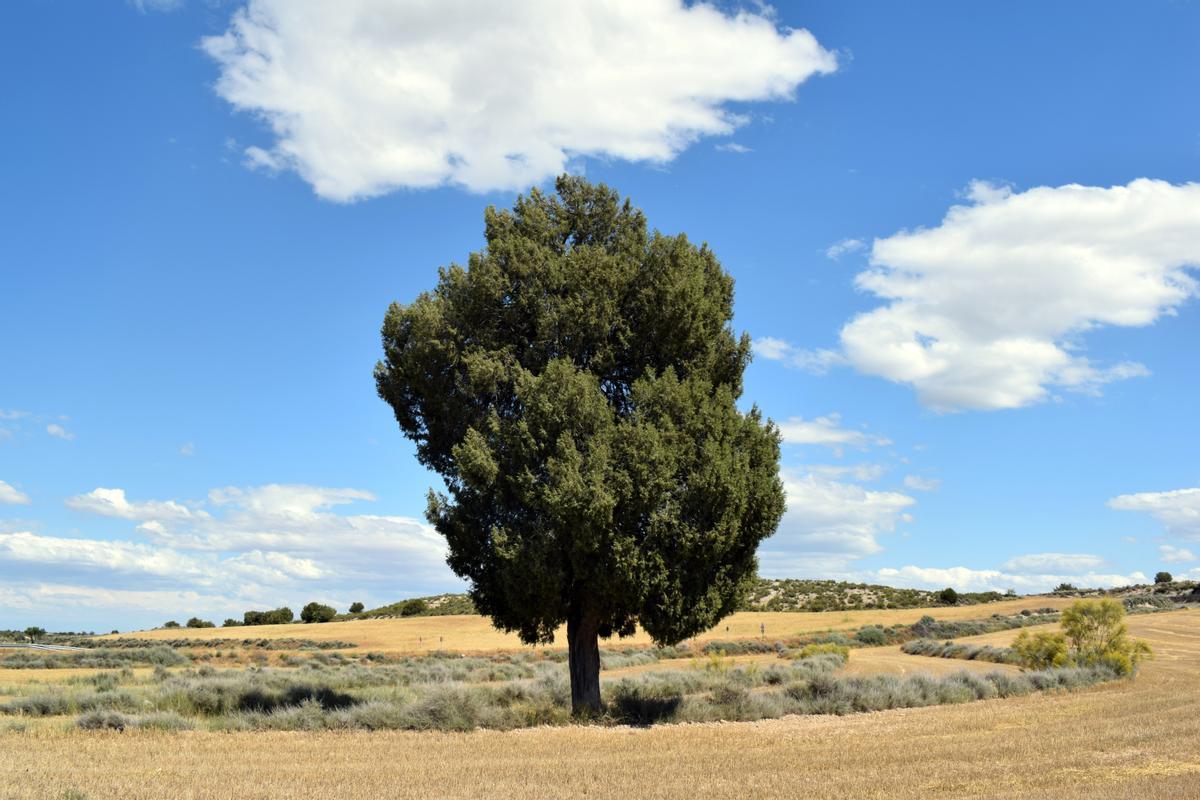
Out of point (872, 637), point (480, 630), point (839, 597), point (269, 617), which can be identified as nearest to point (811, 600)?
point (839, 597)

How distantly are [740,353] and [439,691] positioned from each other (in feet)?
37.6

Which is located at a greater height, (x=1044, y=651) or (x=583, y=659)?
(x=583, y=659)

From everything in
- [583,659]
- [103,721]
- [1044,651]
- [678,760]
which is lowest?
[1044,651]

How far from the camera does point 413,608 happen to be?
347 ft

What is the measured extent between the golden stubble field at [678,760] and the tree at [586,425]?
124 inches

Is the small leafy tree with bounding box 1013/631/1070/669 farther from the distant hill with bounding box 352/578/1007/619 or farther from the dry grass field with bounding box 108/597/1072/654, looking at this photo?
the distant hill with bounding box 352/578/1007/619

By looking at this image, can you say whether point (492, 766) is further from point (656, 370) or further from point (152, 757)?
point (656, 370)

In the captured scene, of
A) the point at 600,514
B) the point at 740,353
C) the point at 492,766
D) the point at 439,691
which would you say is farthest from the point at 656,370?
the point at 492,766

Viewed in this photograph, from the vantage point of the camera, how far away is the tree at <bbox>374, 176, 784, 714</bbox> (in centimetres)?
2003

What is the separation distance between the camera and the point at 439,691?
71.2 feet

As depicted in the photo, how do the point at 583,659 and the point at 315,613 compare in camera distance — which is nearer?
the point at 583,659

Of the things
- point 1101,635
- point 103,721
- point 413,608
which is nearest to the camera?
point 103,721

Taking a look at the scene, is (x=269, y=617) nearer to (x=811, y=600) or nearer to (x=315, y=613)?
(x=315, y=613)

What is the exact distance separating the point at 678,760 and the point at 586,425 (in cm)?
800
